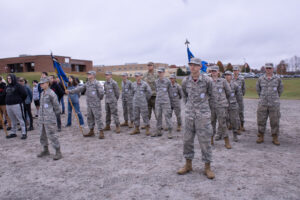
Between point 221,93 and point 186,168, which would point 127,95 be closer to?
point 221,93

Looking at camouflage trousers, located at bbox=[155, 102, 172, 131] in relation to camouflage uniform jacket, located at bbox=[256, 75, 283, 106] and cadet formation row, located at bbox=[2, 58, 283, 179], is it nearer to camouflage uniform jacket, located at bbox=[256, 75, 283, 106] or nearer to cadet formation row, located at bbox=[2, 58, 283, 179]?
cadet formation row, located at bbox=[2, 58, 283, 179]

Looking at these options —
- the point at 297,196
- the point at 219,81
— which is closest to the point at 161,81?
the point at 219,81

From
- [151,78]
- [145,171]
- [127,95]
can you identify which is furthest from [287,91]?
[145,171]

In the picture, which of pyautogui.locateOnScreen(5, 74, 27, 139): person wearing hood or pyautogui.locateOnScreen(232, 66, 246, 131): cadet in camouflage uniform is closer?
pyautogui.locateOnScreen(5, 74, 27, 139): person wearing hood

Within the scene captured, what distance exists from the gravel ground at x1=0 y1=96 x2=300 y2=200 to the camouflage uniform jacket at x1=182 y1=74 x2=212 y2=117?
4.31ft

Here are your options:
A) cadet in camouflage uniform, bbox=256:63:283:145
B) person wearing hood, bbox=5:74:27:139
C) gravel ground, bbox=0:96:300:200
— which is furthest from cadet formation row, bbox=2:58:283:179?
person wearing hood, bbox=5:74:27:139

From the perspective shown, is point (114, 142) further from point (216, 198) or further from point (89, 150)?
point (216, 198)

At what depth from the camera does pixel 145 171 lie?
15.2ft

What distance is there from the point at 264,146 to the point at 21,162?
6.39 meters

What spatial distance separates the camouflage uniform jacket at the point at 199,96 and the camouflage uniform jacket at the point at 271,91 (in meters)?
2.80

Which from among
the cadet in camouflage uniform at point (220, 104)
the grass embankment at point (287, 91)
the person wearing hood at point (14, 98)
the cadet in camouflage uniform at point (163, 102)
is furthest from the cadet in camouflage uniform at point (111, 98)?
the grass embankment at point (287, 91)

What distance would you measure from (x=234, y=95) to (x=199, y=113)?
3408mm

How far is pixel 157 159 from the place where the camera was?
5273mm

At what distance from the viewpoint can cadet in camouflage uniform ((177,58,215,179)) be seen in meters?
4.17
